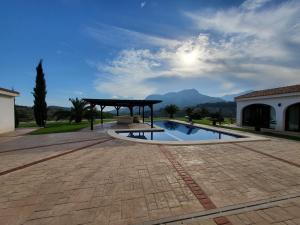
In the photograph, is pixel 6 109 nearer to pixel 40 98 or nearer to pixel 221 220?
pixel 40 98

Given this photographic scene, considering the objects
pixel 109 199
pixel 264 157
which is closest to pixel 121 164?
pixel 109 199

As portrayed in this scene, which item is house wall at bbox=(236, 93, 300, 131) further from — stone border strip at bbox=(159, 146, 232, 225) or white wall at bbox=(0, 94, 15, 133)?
white wall at bbox=(0, 94, 15, 133)

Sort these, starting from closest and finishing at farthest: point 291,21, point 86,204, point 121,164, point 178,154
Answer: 1. point 86,204
2. point 121,164
3. point 178,154
4. point 291,21

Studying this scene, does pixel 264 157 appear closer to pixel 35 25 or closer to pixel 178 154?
pixel 178 154

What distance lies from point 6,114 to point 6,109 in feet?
1.40

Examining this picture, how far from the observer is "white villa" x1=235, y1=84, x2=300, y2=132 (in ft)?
42.2

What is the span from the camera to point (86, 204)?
3213 millimetres

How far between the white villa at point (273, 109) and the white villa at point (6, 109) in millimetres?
22176

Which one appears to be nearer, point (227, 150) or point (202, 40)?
point (227, 150)

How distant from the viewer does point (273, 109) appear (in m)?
14.6

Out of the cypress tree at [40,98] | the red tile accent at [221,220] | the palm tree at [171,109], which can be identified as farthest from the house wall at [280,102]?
the cypress tree at [40,98]

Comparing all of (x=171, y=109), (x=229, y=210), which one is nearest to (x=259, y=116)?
(x=171, y=109)

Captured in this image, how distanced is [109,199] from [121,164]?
2086 millimetres

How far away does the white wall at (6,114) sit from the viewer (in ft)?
43.6
